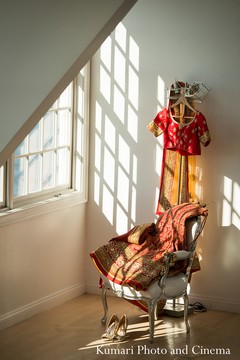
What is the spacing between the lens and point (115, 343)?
5645 millimetres

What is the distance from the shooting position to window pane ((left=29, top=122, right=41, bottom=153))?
254 inches

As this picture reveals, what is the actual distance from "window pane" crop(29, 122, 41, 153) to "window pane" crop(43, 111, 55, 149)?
0.10 m

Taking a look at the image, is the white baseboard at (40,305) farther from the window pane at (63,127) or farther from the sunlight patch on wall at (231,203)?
the sunlight patch on wall at (231,203)

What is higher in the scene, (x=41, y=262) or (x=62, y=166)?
(x=62, y=166)

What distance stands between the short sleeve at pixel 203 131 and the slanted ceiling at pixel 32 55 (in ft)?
10.6

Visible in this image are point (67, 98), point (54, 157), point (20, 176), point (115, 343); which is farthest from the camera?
point (67, 98)

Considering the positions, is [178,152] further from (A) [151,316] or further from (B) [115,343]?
(B) [115,343]

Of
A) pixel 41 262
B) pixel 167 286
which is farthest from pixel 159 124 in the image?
pixel 41 262

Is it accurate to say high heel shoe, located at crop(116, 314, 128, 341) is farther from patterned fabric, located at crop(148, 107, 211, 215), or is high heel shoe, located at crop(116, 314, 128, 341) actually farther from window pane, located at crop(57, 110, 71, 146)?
window pane, located at crop(57, 110, 71, 146)

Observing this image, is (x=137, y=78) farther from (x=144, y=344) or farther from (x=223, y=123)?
(x=144, y=344)

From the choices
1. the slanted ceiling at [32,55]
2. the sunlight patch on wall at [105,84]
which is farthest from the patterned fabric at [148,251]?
the slanted ceiling at [32,55]

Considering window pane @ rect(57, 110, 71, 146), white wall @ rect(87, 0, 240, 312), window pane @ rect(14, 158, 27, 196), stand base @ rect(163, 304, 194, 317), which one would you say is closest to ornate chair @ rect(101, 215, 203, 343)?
stand base @ rect(163, 304, 194, 317)

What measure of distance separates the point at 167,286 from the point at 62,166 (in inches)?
73.7

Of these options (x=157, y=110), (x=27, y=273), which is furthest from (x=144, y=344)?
(x=157, y=110)
